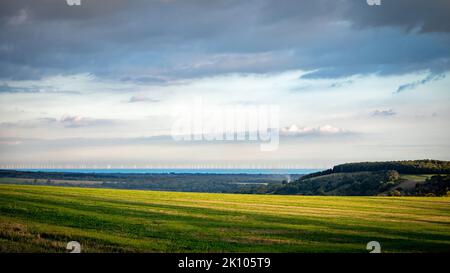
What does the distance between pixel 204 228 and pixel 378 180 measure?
47875 millimetres

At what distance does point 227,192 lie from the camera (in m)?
38.3

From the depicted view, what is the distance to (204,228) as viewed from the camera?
58.7 ft

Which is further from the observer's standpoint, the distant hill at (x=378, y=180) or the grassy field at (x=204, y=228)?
the distant hill at (x=378, y=180)

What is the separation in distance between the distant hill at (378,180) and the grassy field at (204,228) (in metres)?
20.8

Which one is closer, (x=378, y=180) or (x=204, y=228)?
(x=204, y=228)

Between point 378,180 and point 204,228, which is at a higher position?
point 204,228

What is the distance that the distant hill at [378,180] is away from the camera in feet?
146

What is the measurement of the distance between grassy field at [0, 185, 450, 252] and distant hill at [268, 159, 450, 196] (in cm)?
2080

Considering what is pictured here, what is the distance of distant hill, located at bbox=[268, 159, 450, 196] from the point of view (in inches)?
1747

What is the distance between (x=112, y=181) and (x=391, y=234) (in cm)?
2561
